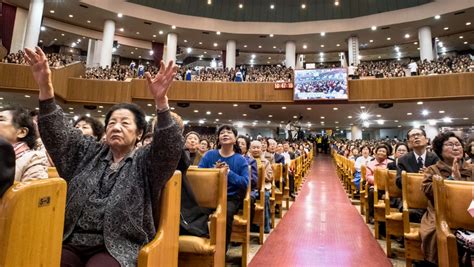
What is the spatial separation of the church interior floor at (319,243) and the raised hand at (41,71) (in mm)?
1951

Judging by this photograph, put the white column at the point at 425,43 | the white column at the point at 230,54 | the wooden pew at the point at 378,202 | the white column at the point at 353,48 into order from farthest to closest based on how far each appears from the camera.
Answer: the white column at the point at 230,54, the white column at the point at 353,48, the white column at the point at 425,43, the wooden pew at the point at 378,202

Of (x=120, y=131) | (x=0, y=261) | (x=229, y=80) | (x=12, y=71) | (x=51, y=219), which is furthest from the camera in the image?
(x=229, y=80)

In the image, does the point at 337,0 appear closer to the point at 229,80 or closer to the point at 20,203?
the point at 229,80

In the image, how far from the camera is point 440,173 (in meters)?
2.24

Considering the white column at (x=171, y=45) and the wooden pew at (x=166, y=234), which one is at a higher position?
the white column at (x=171, y=45)

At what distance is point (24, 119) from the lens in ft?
5.40

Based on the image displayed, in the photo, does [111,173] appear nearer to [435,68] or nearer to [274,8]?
[435,68]

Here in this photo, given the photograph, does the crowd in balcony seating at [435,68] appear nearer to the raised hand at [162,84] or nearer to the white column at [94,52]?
the raised hand at [162,84]

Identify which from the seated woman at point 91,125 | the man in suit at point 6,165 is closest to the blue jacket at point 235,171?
the seated woman at point 91,125

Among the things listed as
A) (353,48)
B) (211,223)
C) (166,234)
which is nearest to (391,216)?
(211,223)

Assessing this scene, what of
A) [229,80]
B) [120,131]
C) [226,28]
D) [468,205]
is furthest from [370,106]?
[120,131]

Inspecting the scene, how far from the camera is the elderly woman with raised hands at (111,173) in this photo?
1191 mm

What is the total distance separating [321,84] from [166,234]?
34.3 ft

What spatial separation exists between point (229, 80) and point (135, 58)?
10773 mm
